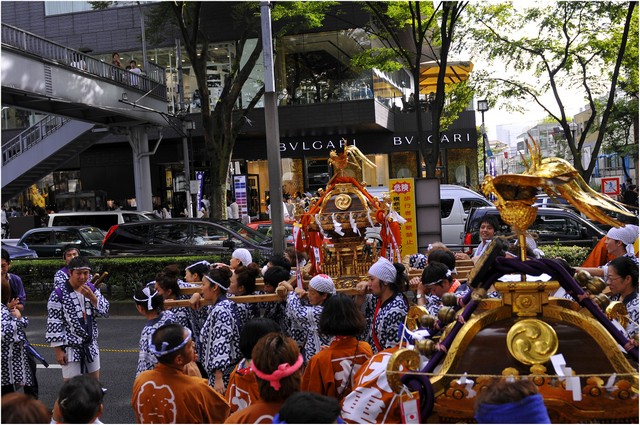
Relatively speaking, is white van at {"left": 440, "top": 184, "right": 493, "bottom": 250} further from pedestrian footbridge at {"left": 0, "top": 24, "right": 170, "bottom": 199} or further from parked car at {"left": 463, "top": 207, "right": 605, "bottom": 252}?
pedestrian footbridge at {"left": 0, "top": 24, "right": 170, "bottom": 199}

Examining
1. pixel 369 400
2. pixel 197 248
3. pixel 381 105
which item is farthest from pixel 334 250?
pixel 381 105

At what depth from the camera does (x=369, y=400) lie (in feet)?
11.1

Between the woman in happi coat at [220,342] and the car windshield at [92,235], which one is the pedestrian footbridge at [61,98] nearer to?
the car windshield at [92,235]

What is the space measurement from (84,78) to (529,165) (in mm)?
19298

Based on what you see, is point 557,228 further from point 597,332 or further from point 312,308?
point 597,332

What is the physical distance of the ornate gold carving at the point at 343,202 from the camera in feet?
27.5

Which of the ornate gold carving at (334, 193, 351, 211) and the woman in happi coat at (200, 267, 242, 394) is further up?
the ornate gold carving at (334, 193, 351, 211)

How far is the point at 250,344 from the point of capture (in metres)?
4.19

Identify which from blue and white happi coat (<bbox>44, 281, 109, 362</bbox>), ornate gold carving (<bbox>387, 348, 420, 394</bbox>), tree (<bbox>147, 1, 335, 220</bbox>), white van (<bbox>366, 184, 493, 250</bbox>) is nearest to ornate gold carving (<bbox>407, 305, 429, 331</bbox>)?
ornate gold carving (<bbox>387, 348, 420, 394</bbox>)

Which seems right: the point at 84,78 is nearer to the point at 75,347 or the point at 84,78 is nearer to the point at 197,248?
the point at 197,248

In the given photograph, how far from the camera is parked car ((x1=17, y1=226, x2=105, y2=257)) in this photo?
18.2 metres

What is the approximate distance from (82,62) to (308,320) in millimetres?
17683

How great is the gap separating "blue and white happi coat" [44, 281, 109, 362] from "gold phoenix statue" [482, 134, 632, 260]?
4.93m

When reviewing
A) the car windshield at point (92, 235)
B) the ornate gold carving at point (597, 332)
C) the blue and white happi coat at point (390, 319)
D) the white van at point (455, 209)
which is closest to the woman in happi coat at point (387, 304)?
the blue and white happi coat at point (390, 319)
